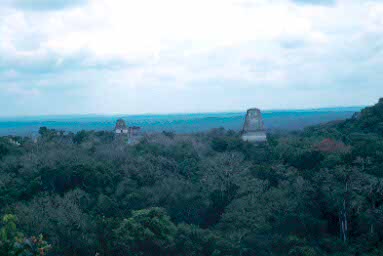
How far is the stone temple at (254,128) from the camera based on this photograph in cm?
3000

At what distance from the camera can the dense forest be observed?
14836 mm

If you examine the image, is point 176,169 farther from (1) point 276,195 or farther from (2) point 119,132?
(2) point 119,132

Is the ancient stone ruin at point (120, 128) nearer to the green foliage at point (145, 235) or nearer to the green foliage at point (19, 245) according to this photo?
the green foliage at point (145, 235)

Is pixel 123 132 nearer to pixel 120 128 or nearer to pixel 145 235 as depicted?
pixel 120 128

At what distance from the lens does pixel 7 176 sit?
20672 millimetres

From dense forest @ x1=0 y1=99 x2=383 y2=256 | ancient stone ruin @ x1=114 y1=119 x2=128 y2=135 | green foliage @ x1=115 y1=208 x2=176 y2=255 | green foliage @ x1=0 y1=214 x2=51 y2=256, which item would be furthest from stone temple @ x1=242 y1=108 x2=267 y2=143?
green foliage @ x1=0 y1=214 x2=51 y2=256

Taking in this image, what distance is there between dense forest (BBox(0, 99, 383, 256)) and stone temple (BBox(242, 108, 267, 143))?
322 cm

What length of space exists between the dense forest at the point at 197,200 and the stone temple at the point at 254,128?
3.22 metres

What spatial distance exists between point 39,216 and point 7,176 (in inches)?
212

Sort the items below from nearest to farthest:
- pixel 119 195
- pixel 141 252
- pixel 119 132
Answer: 1. pixel 141 252
2. pixel 119 195
3. pixel 119 132

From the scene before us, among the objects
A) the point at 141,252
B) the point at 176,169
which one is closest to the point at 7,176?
the point at 176,169

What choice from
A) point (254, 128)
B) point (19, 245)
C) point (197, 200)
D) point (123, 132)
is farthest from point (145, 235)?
point (123, 132)

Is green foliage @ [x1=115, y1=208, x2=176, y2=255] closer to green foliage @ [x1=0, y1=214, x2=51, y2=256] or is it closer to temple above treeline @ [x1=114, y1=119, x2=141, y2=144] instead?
green foliage @ [x1=0, y1=214, x2=51, y2=256]

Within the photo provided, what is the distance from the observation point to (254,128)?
99.6 ft
